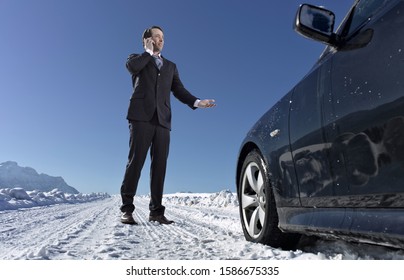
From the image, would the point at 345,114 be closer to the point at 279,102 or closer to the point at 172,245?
the point at 279,102

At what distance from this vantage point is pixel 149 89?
402cm

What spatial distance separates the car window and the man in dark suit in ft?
7.79

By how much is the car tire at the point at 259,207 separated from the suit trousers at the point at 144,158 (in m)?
1.35

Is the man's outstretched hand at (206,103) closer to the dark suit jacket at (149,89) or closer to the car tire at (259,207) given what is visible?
the dark suit jacket at (149,89)

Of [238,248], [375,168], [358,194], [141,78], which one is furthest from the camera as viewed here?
[141,78]

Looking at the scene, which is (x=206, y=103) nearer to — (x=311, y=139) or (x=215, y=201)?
(x=311, y=139)

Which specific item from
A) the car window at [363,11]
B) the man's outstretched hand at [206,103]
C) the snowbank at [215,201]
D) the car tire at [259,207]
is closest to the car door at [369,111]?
the car window at [363,11]

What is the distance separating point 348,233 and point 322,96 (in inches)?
31.3

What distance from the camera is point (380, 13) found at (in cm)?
163

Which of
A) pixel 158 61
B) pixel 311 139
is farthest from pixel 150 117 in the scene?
pixel 311 139

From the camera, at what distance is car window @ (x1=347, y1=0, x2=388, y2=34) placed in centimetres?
172

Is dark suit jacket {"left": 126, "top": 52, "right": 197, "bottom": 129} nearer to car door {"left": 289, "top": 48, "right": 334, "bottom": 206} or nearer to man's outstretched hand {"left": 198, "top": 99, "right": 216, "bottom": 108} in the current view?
man's outstretched hand {"left": 198, "top": 99, "right": 216, "bottom": 108}

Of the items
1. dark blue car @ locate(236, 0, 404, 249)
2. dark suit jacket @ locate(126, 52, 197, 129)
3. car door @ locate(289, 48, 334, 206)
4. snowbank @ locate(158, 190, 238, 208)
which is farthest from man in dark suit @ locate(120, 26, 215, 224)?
snowbank @ locate(158, 190, 238, 208)
